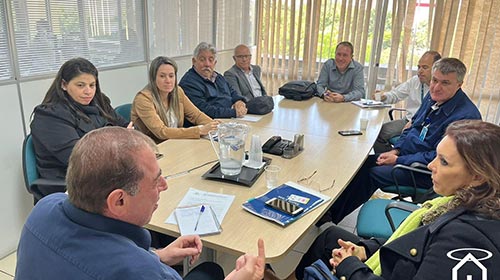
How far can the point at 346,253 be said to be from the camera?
1.57 m

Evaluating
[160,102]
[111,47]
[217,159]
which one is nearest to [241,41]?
[111,47]

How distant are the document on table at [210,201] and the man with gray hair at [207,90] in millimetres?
1512

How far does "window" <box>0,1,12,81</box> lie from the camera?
237 centimetres

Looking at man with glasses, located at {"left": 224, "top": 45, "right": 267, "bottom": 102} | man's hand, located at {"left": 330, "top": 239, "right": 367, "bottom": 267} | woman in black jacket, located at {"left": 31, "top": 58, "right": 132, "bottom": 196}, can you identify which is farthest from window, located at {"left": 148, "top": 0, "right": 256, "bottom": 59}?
man's hand, located at {"left": 330, "top": 239, "right": 367, "bottom": 267}

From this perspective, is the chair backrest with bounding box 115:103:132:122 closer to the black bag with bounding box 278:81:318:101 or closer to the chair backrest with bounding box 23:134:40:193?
the chair backrest with bounding box 23:134:40:193

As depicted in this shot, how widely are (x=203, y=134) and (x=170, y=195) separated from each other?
957 millimetres

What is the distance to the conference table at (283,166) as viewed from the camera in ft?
4.86

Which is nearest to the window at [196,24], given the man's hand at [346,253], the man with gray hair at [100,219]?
the man's hand at [346,253]

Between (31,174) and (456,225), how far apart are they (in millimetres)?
2135

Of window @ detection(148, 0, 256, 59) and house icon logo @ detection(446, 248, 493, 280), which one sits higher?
window @ detection(148, 0, 256, 59)

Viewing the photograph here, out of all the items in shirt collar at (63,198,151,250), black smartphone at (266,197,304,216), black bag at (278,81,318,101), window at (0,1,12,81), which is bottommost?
black smartphone at (266,197,304,216)

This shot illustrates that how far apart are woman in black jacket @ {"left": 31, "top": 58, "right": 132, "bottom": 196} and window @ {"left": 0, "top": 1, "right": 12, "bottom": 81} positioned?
33 centimetres

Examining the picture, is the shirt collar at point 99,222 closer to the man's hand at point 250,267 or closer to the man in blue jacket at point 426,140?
the man's hand at point 250,267

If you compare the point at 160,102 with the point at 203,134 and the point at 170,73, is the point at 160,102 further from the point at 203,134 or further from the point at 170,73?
the point at 203,134
